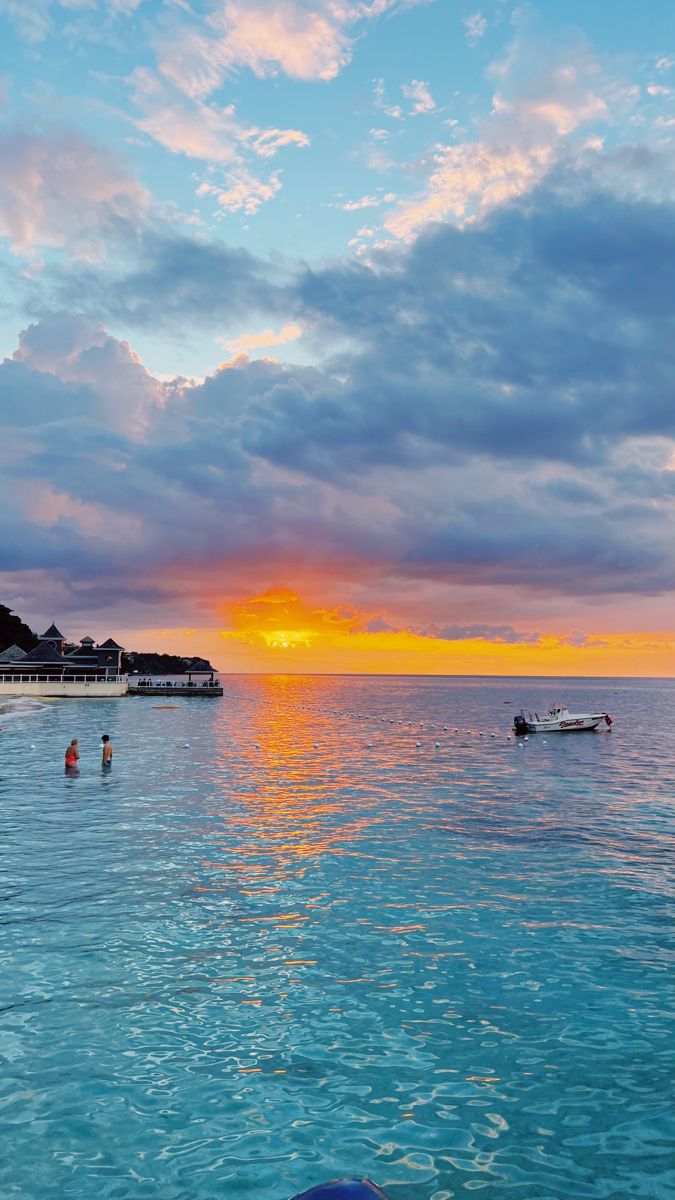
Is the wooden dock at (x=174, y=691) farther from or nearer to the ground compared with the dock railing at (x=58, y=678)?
nearer to the ground

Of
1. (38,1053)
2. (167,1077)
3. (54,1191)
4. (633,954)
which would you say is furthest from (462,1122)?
(633,954)

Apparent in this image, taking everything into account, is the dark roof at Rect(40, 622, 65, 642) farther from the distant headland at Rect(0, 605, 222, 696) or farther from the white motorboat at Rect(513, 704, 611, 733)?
the white motorboat at Rect(513, 704, 611, 733)

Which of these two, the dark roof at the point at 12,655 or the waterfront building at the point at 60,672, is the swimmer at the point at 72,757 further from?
the dark roof at the point at 12,655

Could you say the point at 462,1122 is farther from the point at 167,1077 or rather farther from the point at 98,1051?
the point at 98,1051

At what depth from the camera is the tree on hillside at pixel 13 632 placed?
170975 millimetres

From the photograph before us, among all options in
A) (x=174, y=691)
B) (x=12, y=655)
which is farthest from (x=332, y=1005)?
(x=174, y=691)

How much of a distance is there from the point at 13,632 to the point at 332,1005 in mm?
179316

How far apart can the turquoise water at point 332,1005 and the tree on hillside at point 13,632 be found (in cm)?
15140

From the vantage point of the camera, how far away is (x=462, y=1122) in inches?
405

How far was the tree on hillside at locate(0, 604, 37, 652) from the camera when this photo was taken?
171 metres

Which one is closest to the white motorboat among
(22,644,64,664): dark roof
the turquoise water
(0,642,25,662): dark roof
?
the turquoise water

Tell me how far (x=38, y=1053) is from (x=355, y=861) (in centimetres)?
1425

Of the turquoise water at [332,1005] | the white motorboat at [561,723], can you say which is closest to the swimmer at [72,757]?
the turquoise water at [332,1005]

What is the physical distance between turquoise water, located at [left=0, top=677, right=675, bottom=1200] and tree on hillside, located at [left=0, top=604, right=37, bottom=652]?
151 meters
